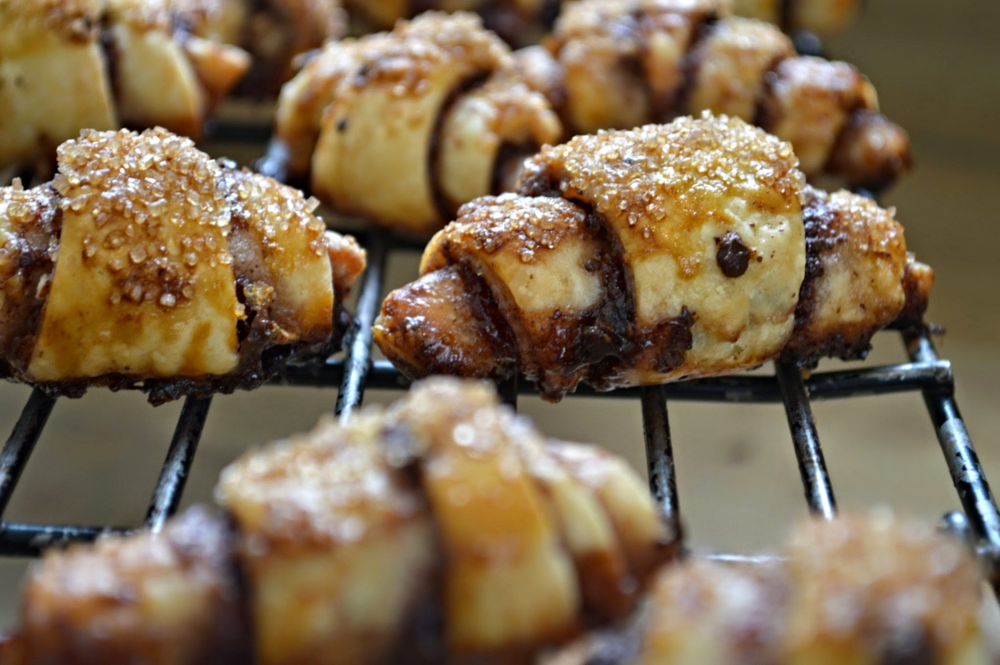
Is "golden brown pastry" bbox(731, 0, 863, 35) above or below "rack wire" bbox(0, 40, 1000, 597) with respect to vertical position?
above

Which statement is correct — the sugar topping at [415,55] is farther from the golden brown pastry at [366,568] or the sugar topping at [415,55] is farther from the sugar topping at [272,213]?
the golden brown pastry at [366,568]

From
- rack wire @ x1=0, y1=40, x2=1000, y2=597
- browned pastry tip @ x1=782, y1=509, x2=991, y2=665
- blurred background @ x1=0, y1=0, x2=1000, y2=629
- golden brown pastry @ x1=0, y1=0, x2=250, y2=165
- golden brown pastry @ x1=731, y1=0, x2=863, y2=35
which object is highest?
browned pastry tip @ x1=782, y1=509, x2=991, y2=665

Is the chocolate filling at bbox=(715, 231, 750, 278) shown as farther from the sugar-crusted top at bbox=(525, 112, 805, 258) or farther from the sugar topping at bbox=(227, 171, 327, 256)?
the sugar topping at bbox=(227, 171, 327, 256)

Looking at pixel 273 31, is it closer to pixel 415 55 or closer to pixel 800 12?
pixel 415 55

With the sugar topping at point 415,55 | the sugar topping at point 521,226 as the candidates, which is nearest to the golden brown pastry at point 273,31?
the sugar topping at point 415,55

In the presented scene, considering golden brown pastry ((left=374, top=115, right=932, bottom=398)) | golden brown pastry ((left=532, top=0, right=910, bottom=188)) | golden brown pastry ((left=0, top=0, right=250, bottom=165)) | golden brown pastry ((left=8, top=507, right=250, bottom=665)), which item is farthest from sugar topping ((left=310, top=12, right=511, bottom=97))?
golden brown pastry ((left=8, top=507, right=250, bottom=665))
